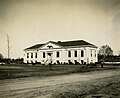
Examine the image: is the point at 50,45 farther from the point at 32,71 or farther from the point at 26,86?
the point at 26,86

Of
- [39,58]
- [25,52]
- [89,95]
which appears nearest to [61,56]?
[39,58]

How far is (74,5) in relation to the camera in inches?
398

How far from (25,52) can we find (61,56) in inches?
411

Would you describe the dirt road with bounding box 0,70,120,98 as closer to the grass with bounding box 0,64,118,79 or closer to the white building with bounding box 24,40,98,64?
the grass with bounding box 0,64,118,79

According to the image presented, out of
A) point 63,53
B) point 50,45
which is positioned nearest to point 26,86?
point 63,53

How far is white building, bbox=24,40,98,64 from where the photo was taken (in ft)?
130

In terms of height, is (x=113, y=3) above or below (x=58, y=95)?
above

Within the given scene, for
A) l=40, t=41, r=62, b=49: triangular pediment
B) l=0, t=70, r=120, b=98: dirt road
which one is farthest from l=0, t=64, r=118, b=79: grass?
l=40, t=41, r=62, b=49: triangular pediment

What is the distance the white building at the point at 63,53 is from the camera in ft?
130

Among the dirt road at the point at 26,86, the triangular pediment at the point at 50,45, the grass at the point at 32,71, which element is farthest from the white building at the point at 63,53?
the dirt road at the point at 26,86

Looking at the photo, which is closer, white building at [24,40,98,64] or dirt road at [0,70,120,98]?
dirt road at [0,70,120,98]

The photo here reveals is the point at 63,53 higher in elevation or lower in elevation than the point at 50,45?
lower

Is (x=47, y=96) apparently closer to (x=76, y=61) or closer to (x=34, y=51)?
(x=76, y=61)

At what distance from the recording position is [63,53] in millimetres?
42344
